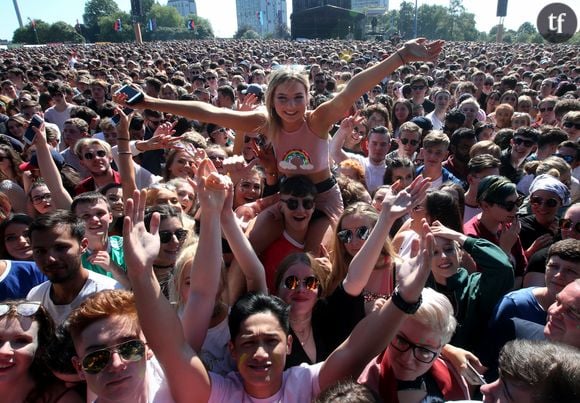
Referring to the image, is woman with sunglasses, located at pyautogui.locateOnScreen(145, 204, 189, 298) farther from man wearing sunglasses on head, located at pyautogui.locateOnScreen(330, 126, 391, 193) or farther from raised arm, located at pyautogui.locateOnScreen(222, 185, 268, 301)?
man wearing sunglasses on head, located at pyautogui.locateOnScreen(330, 126, 391, 193)

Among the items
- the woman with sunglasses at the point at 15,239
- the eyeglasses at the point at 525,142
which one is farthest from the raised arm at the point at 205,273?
the eyeglasses at the point at 525,142

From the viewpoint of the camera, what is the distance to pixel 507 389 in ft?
4.53

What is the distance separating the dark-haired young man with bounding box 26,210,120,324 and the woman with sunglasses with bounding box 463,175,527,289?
2.50 m

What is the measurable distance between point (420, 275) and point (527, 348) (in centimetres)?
46

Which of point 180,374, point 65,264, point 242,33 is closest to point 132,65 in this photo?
point 65,264

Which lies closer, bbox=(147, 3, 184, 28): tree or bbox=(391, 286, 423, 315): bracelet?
bbox=(391, 286, 423, 315): bracelet

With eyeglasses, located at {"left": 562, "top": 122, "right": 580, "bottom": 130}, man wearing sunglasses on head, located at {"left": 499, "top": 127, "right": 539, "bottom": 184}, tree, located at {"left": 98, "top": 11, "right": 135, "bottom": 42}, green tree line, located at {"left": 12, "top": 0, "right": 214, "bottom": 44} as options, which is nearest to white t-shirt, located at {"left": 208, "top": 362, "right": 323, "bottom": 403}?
man wearing sunglasses on head, located at {"left": 499, "top": 127, "right": 539, "bottom": 184}

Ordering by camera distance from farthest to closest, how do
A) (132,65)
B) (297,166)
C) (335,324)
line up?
1. (132,65)
2. (297,166)
3. (335,324)

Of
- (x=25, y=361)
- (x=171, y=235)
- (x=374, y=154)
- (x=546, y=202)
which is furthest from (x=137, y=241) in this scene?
(x=374, y=154)

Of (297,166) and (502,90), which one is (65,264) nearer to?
(297,166)

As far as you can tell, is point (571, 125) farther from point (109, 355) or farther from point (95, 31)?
point (95, 31)

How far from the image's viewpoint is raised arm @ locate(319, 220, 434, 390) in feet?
5.76

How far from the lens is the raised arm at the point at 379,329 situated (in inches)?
69.1

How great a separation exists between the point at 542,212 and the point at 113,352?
120 inches
